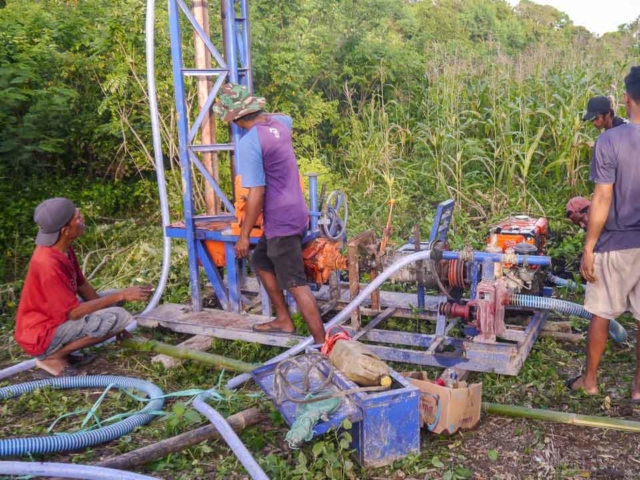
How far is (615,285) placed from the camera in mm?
3924

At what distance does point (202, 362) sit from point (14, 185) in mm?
4397

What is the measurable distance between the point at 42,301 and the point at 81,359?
0.65 metres

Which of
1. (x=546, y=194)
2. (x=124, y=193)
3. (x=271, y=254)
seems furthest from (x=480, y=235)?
(x=124, y=193)

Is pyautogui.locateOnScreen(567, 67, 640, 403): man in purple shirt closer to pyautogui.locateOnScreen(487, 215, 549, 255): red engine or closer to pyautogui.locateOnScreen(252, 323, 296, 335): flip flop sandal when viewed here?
pyautogui.locateOnScreen(487, 215, 549, 255): red engine

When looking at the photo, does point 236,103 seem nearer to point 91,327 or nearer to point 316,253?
point 316,253

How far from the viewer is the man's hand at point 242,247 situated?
4793 millimetres

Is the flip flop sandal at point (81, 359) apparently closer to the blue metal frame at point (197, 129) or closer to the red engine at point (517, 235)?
the blue metal frame at point (197, 129)

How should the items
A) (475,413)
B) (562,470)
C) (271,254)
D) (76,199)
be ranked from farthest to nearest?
(76,199) < (271,254) < (475,413) < (562,470)

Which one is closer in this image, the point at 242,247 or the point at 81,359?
the point at 242,247

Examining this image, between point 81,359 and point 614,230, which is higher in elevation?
point 614,230

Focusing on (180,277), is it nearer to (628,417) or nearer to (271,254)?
(271,254)

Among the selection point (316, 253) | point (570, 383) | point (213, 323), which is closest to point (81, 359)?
point (213, 323)

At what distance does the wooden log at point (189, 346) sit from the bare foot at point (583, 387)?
2813 millimetres

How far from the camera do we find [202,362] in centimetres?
488
